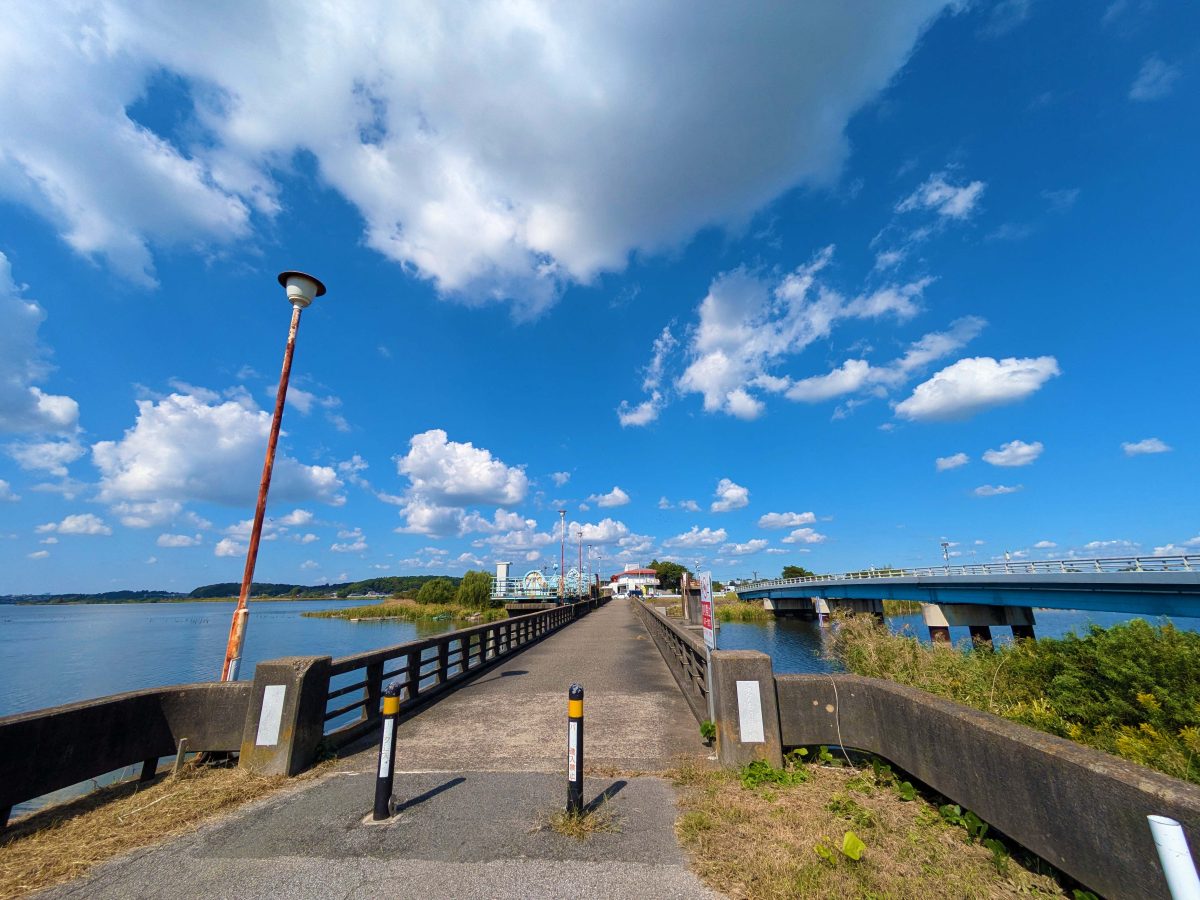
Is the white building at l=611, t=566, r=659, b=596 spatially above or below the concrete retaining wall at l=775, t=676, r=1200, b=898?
above

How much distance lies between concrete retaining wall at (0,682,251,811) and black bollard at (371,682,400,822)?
6.99 feet

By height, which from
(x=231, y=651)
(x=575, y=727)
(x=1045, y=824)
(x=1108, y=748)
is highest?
(x=231, y=651)

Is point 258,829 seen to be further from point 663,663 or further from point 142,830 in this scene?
point 663,663

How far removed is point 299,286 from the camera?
7.26m

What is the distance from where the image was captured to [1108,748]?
258 inches

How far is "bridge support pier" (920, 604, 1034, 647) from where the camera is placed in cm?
3284

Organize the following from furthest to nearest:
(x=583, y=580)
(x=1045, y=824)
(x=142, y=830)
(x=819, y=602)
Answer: (x=583, y=580)
(x=819, y=602)
(x=142, y=830)
(x=1045, y=824)

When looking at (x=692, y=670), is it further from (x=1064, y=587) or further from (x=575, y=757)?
(x=1064, y=587)

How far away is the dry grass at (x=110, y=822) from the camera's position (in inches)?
141

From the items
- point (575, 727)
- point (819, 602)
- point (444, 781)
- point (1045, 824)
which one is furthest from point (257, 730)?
point (819, 602)

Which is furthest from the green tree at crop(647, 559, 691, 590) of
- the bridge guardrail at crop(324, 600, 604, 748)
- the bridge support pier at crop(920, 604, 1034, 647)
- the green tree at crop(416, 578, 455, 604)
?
the bridge guardrail at crop(324, 600, 604, 748)

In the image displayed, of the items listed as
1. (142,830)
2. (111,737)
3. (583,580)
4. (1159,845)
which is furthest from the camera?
(583,580)

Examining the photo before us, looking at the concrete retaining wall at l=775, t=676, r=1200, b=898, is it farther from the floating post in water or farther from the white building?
the white building

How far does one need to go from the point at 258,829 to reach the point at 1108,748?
30.3ft
